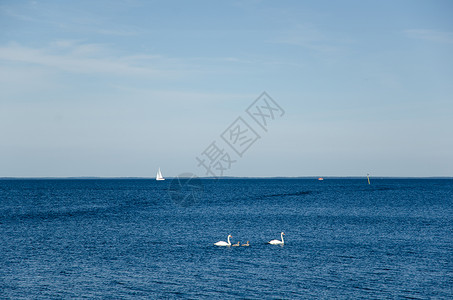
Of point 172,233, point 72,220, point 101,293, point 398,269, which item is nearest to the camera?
point 101,293

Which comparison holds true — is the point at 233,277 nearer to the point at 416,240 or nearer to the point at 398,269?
the point at 398,269

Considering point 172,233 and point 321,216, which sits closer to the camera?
point 172,233

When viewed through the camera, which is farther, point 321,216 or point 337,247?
point 321,216

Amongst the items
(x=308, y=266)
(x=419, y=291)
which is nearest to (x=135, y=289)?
(x=308, y=266)

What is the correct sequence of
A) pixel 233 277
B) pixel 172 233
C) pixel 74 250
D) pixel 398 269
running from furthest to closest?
Answer: 1. pixel 172 233
2. pixel 74 250
3. pixel 398 269
4. pixel 233 277

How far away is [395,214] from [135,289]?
7717 centimetres

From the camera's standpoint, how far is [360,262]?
46812mm

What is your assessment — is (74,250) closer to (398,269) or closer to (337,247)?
(337,247)

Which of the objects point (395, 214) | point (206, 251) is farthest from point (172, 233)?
point (395, 214)

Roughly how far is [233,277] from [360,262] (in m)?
14.5

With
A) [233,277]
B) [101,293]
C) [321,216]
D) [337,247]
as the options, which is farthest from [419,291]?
[321,216]

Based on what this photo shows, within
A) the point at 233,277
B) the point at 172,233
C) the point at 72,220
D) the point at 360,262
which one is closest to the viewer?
the point at 233,277

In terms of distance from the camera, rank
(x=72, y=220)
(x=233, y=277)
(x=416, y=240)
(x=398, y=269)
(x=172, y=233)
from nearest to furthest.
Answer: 1. (x=233, y=277)
2. (x=398, y=269)
3. (x=416, y=240)
4. (x=172, y=233)
5. (x=72, y=220)

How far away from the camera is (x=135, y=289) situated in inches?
1442
